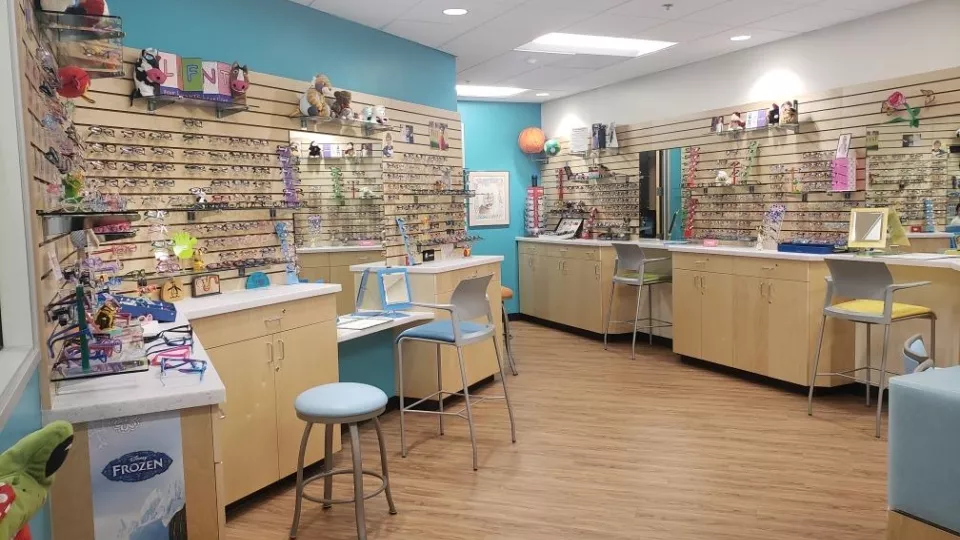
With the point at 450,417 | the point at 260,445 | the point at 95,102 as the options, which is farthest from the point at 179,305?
the point at 450,417

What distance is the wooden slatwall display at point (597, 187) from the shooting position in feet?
25.1

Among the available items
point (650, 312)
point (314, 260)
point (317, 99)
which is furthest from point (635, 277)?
point (317, 99)

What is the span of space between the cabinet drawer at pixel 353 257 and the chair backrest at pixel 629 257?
2699 millimetres

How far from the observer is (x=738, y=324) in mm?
5688

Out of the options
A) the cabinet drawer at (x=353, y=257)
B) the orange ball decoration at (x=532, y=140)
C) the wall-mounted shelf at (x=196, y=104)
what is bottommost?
the cabinet drawer at (x=353, y=257)

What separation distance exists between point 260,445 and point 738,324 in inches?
157

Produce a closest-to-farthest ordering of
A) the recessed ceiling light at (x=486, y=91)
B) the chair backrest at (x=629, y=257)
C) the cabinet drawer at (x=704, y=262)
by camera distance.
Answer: the cabinet drawer at (x=704, y=262) → the chair backrest at (x=629, y=257) → the recessed ceiling light at (x=486, y=91)

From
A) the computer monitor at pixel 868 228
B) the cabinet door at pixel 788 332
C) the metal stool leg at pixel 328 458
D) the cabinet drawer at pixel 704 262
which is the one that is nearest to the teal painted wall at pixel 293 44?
the metal stool leg at pixel 328 458

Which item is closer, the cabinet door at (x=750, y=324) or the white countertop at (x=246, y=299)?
the white countertop at (x=246, y=299)

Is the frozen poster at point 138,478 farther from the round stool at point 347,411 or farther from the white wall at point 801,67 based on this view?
the white wall at point 801,67

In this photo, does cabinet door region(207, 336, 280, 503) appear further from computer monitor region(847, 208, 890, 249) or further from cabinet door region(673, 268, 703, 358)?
computer monitor region(847, 208, 890, 249)

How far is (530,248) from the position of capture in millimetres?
8523

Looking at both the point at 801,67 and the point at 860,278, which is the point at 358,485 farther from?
the point at 801,67

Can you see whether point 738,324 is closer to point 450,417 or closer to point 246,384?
point 450,417
